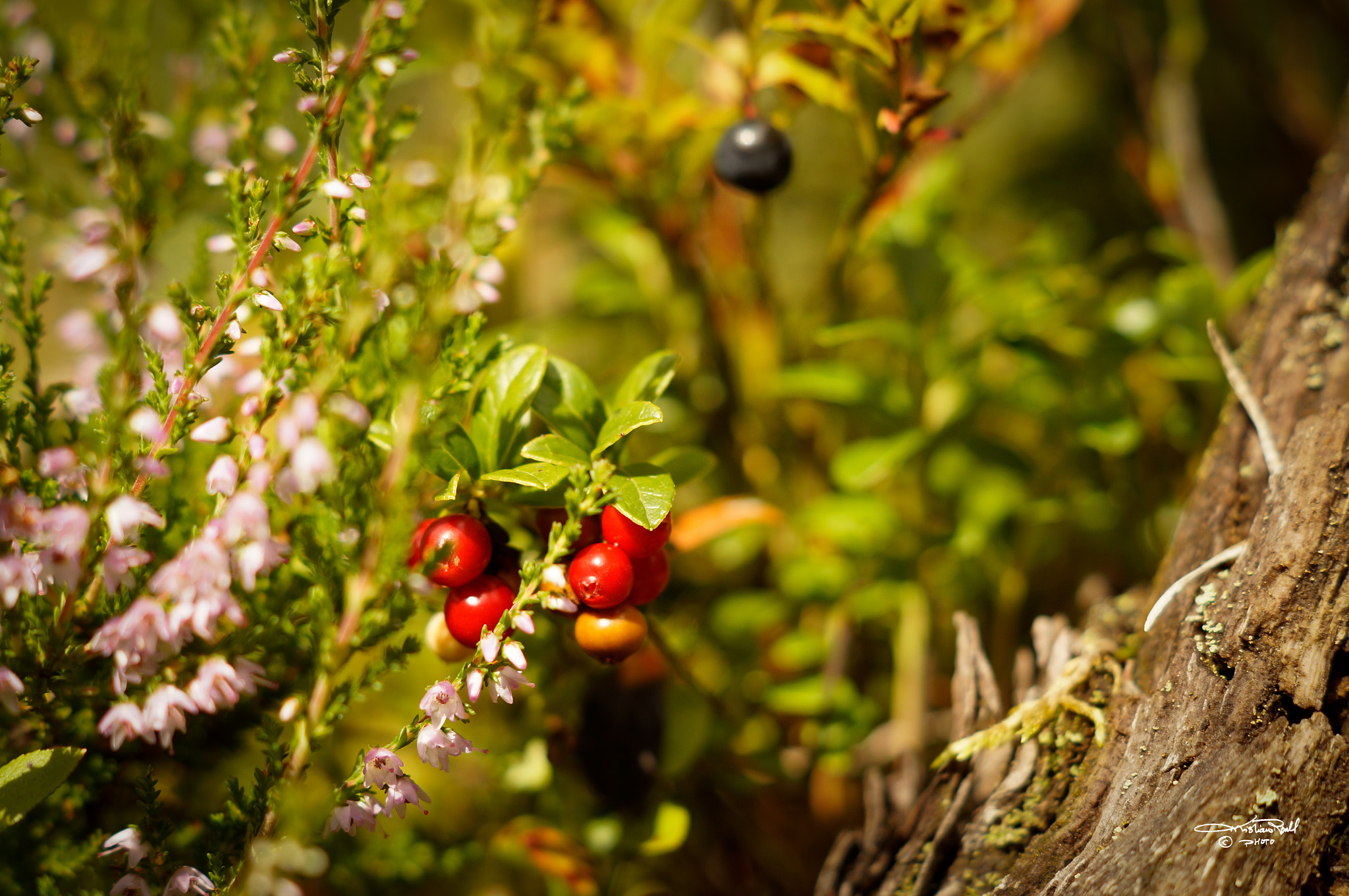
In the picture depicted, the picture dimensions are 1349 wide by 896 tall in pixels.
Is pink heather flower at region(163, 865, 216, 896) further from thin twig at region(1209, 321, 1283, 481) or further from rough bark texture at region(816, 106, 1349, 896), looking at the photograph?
thin twig at region(1209, 321, 1283, 481)

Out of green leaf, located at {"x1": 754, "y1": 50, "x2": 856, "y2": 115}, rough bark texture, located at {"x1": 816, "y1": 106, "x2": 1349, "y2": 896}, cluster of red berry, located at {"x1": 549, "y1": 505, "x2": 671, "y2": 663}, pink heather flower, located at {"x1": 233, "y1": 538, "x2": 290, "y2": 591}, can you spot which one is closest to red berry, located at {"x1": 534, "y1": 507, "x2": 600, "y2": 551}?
cluster of red berry, located at {"x1": 549, "y1": 505, "x2": 671, "y2": 663}

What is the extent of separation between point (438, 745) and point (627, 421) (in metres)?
0.29

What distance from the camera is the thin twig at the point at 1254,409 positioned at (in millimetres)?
719

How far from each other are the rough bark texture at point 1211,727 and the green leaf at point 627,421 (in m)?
0.47

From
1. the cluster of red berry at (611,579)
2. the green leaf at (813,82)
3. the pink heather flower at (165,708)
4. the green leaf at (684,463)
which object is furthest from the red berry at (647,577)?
the green leaf at (813,82)

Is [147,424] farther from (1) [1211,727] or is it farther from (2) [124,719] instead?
(1) [1211,727]

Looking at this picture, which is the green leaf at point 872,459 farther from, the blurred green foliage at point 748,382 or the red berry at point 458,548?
the red berry at point 458,548

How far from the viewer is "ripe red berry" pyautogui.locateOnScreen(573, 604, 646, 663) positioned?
0.61 m

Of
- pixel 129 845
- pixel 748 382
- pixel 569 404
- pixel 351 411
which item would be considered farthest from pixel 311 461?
pixel 748 382

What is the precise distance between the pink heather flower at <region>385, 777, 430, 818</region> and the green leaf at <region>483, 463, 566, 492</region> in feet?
0.81

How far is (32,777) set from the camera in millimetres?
559

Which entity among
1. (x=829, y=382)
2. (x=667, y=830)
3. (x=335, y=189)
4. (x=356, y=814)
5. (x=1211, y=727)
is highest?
(x=335, y=189)

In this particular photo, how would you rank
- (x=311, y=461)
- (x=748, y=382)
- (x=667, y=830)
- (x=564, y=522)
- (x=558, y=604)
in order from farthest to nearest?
(x=748, y=382) < (x=667, y=830) < (x=564, y=522) < (x=558, y=604) < (x=311, y=461)

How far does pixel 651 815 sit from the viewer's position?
33.3 inches
